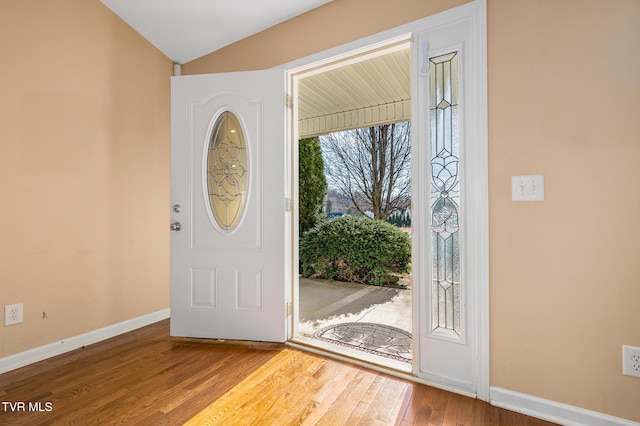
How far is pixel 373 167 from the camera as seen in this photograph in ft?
18.2

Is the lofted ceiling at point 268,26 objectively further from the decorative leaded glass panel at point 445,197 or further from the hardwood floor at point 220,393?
the hardwood floor at point 220,393

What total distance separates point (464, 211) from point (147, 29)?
2.92 metres

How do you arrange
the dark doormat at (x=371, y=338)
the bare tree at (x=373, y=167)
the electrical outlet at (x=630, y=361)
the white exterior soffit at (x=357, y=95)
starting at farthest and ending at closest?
the bare tree at (x=373, y=167), the white exterior soffit at (x=357, y=95), the dark doormat at (x=371, y=338), the electrical outlet at (x=630, y=361)

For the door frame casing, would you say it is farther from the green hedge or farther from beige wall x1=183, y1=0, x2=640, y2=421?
the green hedge

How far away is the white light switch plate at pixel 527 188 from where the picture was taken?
155 cm

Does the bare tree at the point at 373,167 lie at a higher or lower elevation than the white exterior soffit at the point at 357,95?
lower

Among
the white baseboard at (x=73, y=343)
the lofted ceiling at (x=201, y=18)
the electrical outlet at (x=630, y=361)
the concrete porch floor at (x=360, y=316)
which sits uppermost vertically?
the lofted ceiling at (x=201, y=18)

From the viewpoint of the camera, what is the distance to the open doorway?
2.51m

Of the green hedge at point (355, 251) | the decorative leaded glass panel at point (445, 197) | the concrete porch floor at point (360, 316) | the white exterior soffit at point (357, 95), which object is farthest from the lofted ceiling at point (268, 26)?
the concrete porch floor at point (360, 316)

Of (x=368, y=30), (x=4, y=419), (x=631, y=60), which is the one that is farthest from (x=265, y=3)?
(x=4, y=419)

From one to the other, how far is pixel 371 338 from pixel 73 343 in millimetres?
2227

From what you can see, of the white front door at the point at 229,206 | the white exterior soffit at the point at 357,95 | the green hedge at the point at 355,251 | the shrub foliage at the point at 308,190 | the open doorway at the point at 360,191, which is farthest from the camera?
the shrub foliage at the point at 308,190

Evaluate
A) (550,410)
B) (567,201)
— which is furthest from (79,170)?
(550,410)

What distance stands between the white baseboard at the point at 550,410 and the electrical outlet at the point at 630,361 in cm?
21
